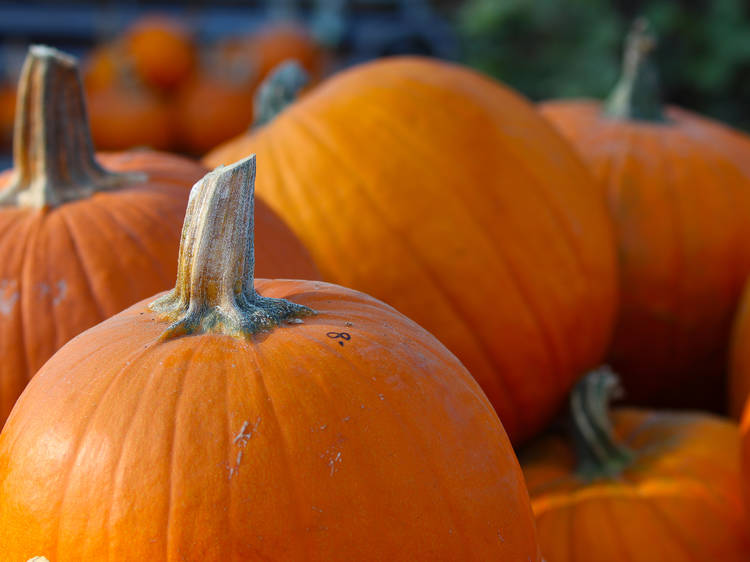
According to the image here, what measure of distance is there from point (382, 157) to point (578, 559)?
80 centimetres

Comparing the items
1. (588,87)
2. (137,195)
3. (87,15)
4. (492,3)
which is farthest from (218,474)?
(87,15)

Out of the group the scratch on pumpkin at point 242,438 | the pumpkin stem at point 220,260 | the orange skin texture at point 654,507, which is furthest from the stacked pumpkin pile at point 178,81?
the scratch on pumpkin at point 242,438

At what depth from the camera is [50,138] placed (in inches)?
51.4

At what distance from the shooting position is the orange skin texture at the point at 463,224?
5.16 ft

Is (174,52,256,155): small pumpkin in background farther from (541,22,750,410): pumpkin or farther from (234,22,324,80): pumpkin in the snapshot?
(541,22,750,410): pumpkin

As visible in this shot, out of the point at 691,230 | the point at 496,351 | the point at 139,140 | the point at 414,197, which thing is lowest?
the point at 139,140

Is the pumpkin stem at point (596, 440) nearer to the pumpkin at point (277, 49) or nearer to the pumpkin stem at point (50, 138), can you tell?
the pumpkin stem at point (50, 138)

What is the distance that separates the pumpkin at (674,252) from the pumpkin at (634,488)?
0.39 m

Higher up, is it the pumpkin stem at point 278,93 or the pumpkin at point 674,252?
the pumpkin stem at point 278,93

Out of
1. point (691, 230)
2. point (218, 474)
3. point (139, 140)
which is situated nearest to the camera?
point (218, 474)

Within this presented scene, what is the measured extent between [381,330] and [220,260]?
187 millimetres

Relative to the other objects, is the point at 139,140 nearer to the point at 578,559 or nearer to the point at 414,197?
the point at 414,197

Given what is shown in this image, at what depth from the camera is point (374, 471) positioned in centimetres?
77

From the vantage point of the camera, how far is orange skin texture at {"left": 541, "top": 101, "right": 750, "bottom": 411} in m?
2.02
